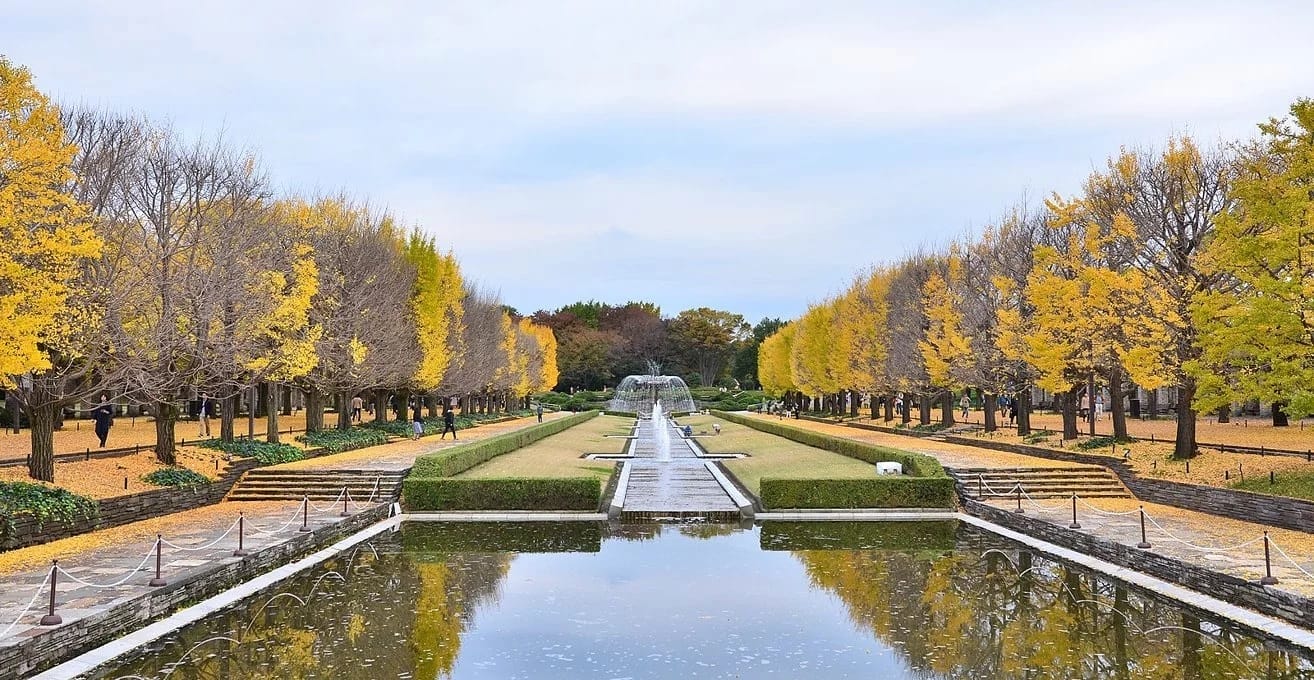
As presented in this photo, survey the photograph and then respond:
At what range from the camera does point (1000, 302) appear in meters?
40.4

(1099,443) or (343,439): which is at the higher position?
(343,439)

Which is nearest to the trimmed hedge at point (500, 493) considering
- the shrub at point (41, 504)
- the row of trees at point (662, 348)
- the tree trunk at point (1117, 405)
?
the shrub at point (41, 504)

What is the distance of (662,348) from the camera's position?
412 feet

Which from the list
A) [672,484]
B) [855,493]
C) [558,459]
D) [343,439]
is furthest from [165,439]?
[855,493]

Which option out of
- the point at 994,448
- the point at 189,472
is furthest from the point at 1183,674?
the point at 994,448

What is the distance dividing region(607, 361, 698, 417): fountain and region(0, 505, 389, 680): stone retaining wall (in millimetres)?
75783

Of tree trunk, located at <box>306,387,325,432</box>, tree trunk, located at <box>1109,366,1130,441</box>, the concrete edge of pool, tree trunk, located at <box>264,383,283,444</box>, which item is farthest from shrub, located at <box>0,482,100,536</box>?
tree trunk, located at <box>1109,366,1130,441</box>

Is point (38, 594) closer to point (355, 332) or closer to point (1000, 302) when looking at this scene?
point (355, 332)

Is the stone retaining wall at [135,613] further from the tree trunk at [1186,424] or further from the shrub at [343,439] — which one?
the tree trunk at [1186,424]

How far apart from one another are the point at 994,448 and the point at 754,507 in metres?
15.8

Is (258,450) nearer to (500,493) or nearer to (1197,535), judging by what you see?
(500,493)

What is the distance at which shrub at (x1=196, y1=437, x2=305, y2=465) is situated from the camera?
28.8 metres

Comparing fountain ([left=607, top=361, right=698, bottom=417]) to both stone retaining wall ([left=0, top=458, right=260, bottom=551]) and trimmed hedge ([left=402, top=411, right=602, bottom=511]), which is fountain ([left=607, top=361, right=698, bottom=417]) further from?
trimmed hedge ([left=402, top=411, right=602, bottom=511])

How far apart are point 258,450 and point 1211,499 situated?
86.3 ft
